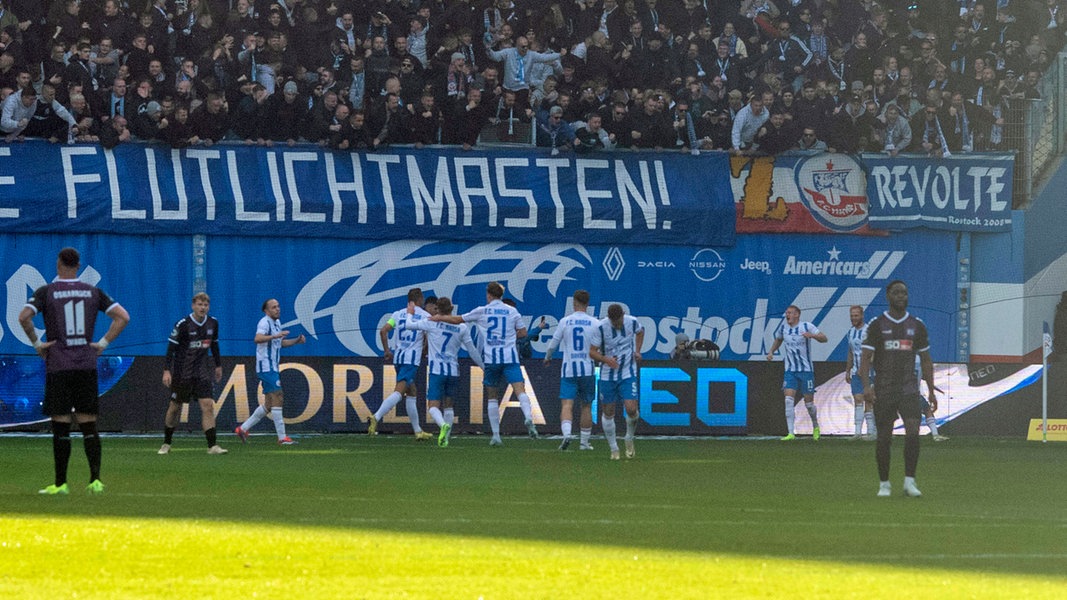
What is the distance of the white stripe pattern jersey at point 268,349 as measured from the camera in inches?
873

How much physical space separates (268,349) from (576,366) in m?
4.38

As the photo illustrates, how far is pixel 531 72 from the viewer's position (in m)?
30.1

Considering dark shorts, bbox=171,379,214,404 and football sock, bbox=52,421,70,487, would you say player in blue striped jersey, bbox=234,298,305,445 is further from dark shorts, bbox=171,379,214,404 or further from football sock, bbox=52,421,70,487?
football sock, bbox=52,421,70,487

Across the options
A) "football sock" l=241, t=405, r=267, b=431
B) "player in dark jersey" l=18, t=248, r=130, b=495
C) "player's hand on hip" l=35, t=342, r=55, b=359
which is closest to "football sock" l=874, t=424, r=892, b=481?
"player in dark jersey" l=18, t=248, r=130, b=495

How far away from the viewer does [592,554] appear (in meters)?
10.1

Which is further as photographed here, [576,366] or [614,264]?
[614,264]

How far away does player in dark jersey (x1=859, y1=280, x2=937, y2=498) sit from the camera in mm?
14453

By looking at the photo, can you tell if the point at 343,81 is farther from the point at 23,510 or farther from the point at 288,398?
the point at 23,510

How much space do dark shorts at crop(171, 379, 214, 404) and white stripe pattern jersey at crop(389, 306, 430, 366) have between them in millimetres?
3845

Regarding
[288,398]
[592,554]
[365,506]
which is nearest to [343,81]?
[288,398]

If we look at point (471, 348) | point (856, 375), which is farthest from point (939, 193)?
point (471, 348)

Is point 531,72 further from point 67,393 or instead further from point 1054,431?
point 67,393

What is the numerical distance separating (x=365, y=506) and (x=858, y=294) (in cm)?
1910

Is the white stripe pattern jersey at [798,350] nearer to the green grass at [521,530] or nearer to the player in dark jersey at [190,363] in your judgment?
the green grass at [521,530]
